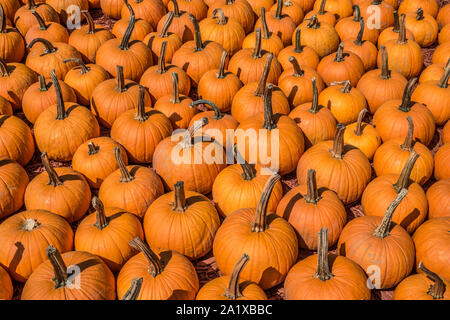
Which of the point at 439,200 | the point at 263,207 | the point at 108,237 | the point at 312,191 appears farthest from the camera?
the point at 439,200

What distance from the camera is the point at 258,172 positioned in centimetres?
482

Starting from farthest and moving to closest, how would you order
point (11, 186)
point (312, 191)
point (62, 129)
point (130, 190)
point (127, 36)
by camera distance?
point (127, 36)
point (62, 129)
point (11, 186)
point (130, 190)
point (312, 191)

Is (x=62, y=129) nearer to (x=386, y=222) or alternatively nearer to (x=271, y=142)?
(x=271, y=142)

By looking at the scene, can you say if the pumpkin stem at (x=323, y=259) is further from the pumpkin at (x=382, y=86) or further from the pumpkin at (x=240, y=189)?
the pumpkin at (x=382, y=86)

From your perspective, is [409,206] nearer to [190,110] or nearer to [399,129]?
[399,129]

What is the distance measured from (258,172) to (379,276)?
5.63ft

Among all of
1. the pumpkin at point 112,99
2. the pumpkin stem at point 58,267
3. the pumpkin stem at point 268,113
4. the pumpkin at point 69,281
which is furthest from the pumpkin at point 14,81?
the pumpkin stem at point 268,113

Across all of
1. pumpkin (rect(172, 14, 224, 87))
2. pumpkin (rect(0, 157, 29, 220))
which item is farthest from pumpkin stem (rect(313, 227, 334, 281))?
pumpkin (rect(172, 14, 224, 87))

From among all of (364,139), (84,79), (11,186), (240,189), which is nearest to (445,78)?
(364,139)

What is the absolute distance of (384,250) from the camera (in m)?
3.95

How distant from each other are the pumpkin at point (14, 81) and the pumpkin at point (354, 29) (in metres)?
5.36

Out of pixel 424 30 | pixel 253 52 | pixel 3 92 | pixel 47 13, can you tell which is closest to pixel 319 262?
pixel 253 52

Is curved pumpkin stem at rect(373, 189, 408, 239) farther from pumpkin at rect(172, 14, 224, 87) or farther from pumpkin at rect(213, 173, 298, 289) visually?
pumpkin at rect(172, 14, 224, 87)

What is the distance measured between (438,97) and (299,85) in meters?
1.97
